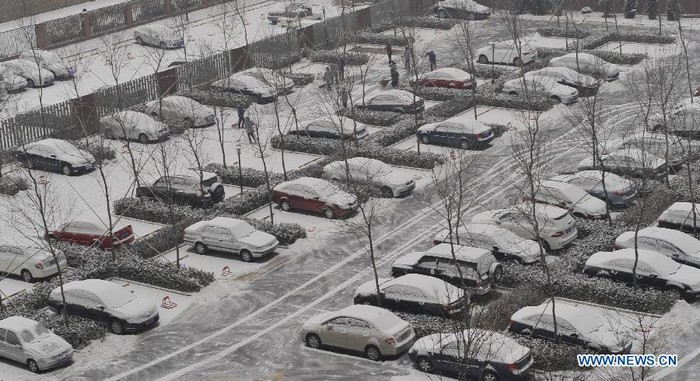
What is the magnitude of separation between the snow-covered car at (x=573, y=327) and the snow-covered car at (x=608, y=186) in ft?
41.6

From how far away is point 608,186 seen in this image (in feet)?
174

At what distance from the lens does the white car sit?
217 feet

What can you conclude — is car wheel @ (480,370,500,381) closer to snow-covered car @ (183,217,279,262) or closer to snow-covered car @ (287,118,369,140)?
snow-covered car @ (183,217,279,262)

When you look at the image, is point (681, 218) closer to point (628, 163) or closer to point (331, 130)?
point (628, 163)

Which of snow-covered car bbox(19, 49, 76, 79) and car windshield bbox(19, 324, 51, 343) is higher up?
snow-covered car bbox(19, 49, 76, 79)

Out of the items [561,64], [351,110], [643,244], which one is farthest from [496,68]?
[643,244]

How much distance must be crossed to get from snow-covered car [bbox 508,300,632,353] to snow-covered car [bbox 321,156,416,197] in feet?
49.9

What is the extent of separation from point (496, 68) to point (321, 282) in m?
31.8

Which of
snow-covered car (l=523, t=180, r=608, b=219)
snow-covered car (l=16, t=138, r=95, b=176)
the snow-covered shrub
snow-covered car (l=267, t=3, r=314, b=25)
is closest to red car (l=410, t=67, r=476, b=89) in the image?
snow-covered car (l=267, t=3, r=314, b=25)

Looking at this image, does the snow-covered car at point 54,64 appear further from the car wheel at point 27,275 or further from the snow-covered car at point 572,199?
the snow-covered car at point 572,199

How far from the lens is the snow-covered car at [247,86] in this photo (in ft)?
231

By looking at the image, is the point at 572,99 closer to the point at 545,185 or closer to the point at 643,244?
the point at 545,185

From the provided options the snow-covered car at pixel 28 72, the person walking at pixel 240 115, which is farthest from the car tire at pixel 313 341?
the snow-covered car at pixel 28 72

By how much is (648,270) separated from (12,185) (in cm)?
2956
